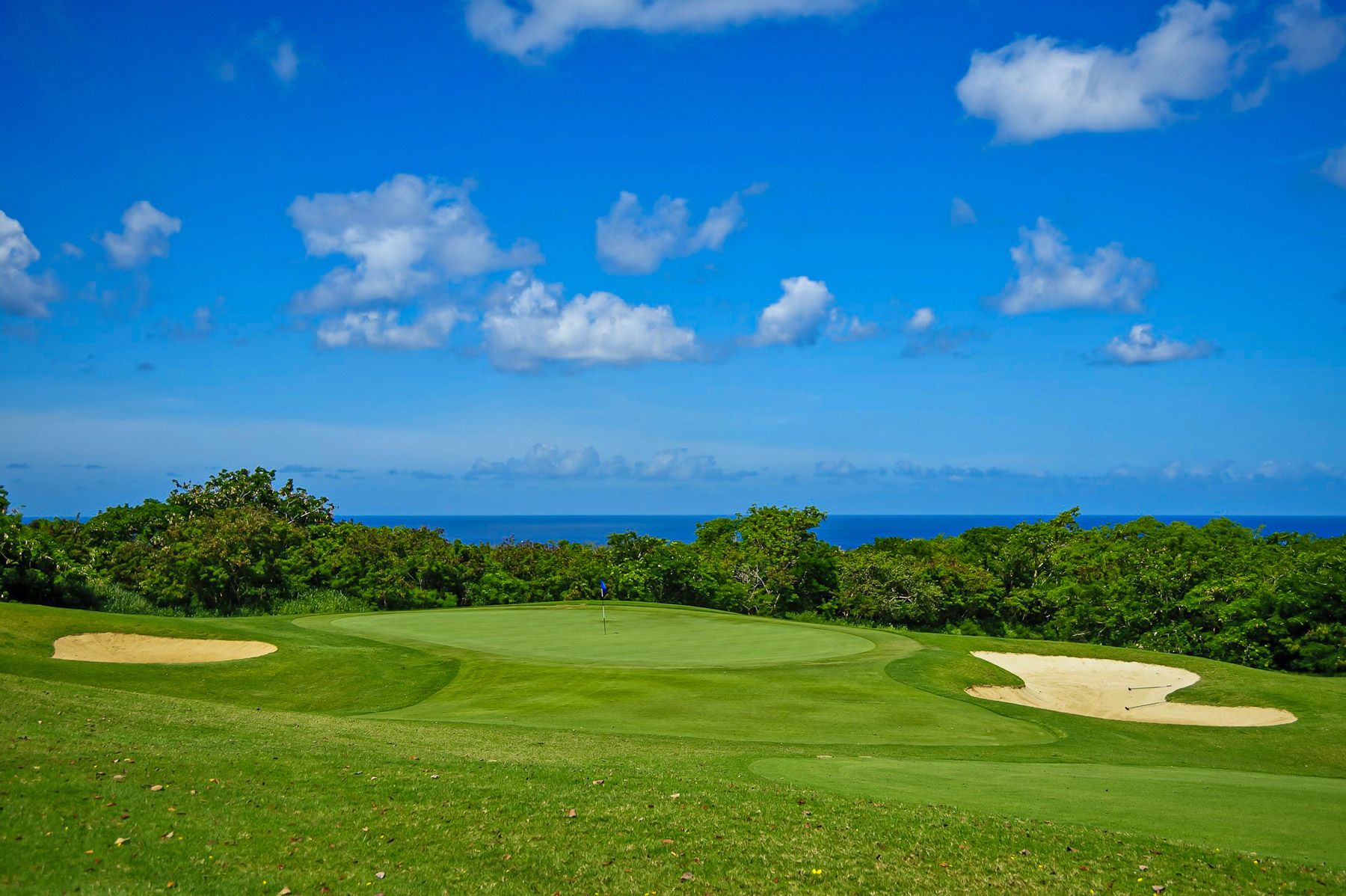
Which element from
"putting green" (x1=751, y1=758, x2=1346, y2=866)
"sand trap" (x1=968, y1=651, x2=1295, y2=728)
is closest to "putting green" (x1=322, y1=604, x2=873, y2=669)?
"sand trap" (x1=968, y1=651, x2=1295, y2=728)

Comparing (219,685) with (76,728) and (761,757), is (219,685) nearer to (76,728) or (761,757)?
(76,728)

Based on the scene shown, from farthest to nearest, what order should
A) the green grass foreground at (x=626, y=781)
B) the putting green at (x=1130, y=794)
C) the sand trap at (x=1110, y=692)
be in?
the sand trap at (x=1110, y=692), the putting green at (x=1130, y=794), the green grass foreground at (x=626, y=781)

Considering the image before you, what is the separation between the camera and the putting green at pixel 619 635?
23859 mm

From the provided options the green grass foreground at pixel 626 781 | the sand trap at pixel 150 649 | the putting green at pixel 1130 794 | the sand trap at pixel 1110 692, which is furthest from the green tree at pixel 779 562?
the putting green at pixel 1130 794

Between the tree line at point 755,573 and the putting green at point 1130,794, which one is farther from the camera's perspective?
the tree line at point 755,573

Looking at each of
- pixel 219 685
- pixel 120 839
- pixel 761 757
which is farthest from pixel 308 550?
pixel 120 839

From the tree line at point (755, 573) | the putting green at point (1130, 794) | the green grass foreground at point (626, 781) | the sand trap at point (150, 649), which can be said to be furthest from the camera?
the tree line at point (755, 573)

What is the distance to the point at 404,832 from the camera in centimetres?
841

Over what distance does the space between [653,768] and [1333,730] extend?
616 inches

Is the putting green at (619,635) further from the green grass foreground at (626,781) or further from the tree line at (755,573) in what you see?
the tree line at (755,573)

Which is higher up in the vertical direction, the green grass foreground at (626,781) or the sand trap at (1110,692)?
the green grass foreground at (626,781)

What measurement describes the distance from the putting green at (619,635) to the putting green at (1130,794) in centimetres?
978

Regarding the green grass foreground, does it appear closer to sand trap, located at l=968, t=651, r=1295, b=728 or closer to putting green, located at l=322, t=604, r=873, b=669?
sand trap, located at l=968, t=651, r=1295, b=728

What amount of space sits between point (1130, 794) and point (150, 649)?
2253cm
